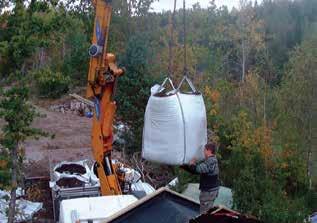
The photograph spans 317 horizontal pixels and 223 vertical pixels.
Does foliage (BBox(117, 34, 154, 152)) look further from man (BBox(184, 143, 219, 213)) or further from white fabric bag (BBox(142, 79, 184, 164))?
man (BBox(184, 143, 219, 213))

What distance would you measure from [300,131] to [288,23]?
88.1 feet

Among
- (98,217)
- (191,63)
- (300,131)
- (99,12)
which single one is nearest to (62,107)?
(191,63)

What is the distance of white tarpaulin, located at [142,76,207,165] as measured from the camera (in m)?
5.61

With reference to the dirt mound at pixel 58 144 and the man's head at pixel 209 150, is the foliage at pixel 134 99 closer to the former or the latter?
the dirt mound at pixel 58 144

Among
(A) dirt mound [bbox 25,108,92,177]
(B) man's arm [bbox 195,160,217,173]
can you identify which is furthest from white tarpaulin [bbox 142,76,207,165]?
(A) dirt mound [bbox 25,108,92,177]

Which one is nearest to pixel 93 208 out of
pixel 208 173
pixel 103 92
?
pixel 208 173

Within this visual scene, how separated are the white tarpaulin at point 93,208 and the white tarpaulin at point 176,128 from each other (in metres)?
0.57

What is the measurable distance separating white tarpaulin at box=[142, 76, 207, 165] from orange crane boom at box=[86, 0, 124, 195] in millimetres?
1799

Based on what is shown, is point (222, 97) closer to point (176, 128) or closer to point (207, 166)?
point (176, 128)

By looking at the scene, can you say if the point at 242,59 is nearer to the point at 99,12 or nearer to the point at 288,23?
the point at 288,23

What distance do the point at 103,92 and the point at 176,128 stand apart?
7.44 ft

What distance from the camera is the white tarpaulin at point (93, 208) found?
5.25 meters

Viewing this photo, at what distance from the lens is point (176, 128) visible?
5625 mm

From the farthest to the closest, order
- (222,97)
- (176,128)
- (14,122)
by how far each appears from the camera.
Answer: (222,97) < (14,122) < (176,128)
